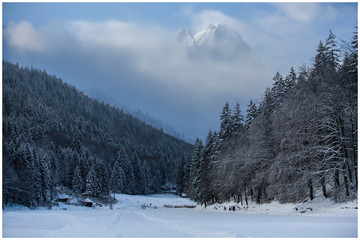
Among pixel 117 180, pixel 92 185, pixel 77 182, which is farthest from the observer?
pixel 117 180

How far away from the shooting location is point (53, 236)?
36.1ft

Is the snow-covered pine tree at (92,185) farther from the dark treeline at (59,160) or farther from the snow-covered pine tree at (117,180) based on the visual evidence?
the snow-covered pine tree at (117,180)

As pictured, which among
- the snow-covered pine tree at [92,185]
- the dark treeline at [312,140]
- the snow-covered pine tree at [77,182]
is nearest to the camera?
the dark treeline at [312,140]

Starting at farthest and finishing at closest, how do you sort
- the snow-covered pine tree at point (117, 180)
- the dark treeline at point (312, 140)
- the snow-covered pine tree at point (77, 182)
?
1. the snow-covered pine tree at point (117, 180)
2. the snow-covered pine tree at point (77, 182)
3. the dark treeline at point (312, 140)

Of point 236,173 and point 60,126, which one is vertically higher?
point 60,126

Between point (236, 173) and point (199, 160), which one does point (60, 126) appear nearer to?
point (199, 160)

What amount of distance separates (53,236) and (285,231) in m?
8.43

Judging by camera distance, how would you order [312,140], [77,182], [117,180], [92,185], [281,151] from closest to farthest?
[312,140]
[281,151]
[92,185]
[77,182]
[117,180]

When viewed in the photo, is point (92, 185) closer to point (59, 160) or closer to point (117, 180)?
point (117, 180)

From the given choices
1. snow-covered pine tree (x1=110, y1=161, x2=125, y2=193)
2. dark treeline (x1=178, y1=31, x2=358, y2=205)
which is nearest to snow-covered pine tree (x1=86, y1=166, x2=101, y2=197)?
snow-covered pine tree (x1=110, y1=161, x2=125, y2=193)

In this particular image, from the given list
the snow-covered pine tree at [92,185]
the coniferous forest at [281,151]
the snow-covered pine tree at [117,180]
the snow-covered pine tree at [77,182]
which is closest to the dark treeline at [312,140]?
the coniferous forest at [281,151]

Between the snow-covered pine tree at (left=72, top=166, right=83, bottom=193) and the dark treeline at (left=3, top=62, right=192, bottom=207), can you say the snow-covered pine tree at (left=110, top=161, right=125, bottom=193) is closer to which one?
the dark treeline at (left=3, top=62, right=192, bottom=207)

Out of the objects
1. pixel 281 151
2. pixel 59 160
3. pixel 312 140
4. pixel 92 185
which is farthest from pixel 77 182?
pixel 312 140

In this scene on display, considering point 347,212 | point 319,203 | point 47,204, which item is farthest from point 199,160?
point 347,212
